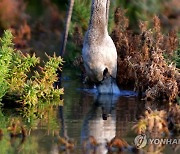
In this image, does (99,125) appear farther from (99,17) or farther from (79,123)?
(99,17)

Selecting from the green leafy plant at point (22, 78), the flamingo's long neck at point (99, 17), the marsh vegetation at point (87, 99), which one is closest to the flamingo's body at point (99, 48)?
the flamingo's long neck at point (99, 17)

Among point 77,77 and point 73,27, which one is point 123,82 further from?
point 73,27

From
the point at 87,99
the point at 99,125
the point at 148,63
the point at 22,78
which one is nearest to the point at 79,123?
the point at 99,125

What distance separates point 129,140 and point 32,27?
373 inches

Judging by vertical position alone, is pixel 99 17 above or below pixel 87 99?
above

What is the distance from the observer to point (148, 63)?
28.6ft

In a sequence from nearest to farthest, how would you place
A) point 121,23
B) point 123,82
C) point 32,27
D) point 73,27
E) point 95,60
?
point 95,60 < point 123,82 < point 121,23 < point 73,27 < point 32,27

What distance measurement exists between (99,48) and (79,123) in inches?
61.6

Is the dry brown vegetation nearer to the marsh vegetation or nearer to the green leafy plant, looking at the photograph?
the marsh vegetation

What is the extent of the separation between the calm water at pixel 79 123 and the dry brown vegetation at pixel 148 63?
0.25 metres

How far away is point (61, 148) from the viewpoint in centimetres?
608

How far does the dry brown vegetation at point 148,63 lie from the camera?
845 cm

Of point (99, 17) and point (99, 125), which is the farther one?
point (99, 17)

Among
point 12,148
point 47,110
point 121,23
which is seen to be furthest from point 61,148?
point 121,23
